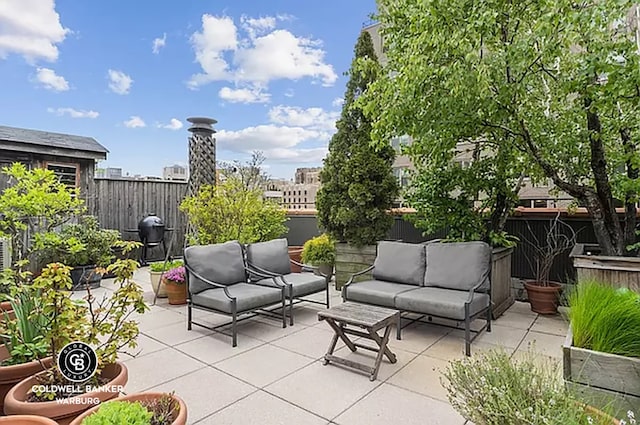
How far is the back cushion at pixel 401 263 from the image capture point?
4305 millimetres

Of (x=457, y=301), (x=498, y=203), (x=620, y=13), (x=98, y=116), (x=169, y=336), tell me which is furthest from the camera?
(x=98, y=116)

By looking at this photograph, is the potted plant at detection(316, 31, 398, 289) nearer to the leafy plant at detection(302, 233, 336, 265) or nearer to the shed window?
the leafy plant at detection(302, 233, 336, 265)

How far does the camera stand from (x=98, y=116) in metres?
8.52

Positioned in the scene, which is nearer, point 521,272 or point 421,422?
point 421,422

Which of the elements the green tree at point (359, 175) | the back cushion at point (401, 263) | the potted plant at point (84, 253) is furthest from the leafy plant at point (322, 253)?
the potted plant at point (84, 253)

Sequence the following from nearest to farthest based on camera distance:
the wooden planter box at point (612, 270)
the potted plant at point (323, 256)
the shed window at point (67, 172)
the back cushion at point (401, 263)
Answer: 1. the wooden planter box at point (612, 270)
2. the back cushion at point (401, 263)
3. the potted plant at point (323, 256)
4. the shed window at point (67, 172)

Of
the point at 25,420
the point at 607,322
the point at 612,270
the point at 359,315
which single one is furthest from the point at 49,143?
the point at 612,270

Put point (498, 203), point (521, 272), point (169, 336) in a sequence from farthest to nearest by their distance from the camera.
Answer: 1. point (521, 272)
2. point (498, 203)
3. point (169, 336)

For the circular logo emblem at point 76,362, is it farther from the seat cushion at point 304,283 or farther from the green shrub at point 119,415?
the seat cushion at point 304,283

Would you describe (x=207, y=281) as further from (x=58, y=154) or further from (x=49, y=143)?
(x=49, y=143)

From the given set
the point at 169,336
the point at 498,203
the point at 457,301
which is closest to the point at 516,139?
the point at 498,203

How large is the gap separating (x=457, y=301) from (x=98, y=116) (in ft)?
29.0

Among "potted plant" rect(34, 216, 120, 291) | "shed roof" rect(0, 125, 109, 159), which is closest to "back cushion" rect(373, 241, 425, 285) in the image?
"potted plant" rect(34, 216, 120, 291)

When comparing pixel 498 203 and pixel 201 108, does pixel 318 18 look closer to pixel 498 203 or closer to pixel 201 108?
pixel 201 108
